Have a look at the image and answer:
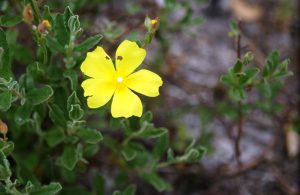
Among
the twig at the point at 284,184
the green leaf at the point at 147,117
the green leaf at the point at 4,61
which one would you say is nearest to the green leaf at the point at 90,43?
the green leaf at the point at 4,61

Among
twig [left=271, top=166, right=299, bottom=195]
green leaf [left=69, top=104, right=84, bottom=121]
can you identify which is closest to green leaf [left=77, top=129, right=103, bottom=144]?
green leaf [left=69, top=104, right=84, bottom=121]

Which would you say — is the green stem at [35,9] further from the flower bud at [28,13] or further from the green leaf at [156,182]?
the green leaf at [156,182]

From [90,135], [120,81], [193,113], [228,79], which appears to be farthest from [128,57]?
[193,113]

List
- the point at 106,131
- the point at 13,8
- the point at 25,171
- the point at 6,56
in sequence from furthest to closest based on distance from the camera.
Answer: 1. the point at 106,131
2. the point at 13,8
3. the point at 25,171
4. the point at 6,56

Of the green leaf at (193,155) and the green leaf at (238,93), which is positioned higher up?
the green leaf at (238,93)

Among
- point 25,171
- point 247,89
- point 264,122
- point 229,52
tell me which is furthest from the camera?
point 229,52

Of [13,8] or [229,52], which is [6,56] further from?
[229,52]

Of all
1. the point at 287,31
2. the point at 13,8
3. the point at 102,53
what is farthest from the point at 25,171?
the point at 287,31
